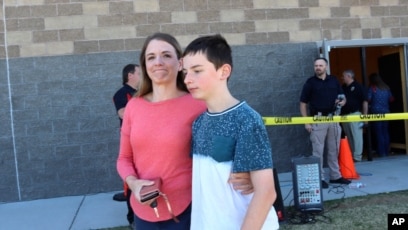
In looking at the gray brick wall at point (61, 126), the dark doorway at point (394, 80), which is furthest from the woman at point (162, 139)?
the dark doorway at point (394, 80)

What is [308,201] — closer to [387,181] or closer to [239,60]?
[387,181]

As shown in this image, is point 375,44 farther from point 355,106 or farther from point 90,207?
point 90,207

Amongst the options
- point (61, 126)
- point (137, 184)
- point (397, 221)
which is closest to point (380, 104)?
point (397, 221)

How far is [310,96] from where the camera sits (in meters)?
6.69

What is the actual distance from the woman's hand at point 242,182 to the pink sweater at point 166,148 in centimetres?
38

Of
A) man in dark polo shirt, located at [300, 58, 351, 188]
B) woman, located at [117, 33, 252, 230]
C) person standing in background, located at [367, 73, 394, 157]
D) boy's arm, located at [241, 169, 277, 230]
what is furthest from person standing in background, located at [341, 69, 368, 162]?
boy's arm, located at [241, 169, 277, 230]

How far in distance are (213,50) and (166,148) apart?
0.53 m

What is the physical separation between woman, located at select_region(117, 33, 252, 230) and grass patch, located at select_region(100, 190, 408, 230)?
2998 millimetres

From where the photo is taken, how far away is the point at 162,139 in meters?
2.03

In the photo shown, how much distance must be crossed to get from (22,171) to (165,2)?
3663 millimetres

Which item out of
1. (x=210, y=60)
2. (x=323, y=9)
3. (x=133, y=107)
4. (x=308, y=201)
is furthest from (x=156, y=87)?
(x=323, y=9)

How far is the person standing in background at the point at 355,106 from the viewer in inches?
316

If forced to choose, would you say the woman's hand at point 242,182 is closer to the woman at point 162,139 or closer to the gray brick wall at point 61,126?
the woman at point 162,139

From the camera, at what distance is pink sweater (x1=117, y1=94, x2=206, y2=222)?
6.66 ft
